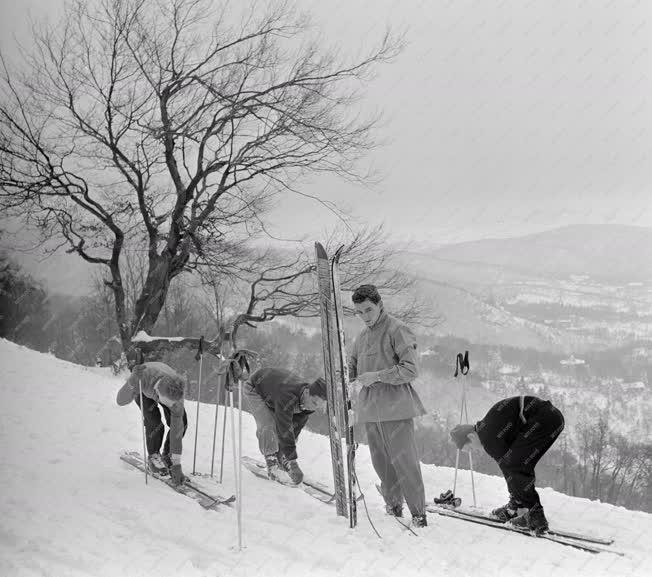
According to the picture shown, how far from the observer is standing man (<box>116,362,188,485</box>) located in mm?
4215

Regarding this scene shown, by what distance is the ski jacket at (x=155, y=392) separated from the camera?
14.0ft

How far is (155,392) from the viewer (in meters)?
Answer: 4.37

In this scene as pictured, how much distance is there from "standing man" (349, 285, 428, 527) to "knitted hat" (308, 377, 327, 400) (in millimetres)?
471

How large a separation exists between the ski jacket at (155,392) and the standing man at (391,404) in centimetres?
143

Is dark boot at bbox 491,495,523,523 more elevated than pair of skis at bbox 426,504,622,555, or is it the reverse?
dark boot at bbox 491,495,523,523

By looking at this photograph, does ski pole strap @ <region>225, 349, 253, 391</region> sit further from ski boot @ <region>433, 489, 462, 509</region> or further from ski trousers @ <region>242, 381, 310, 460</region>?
ski boot @ <region>433, 489, 462, 509</region>

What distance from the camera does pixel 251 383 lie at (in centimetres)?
473

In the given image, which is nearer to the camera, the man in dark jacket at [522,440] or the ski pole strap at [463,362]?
the man in dark jacket at [522,440]

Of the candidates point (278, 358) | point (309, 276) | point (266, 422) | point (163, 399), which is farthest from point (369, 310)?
point (278, 358)

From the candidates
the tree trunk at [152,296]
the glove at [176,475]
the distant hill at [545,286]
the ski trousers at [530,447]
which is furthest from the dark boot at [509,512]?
the distant hill at [545,286]

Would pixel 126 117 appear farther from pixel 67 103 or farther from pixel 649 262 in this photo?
pixel 649 262

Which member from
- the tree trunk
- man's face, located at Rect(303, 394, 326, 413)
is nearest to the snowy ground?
man's face, located at Rect(303, 394, 326, 413)

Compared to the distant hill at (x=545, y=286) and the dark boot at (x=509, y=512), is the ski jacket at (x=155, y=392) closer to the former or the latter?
the dark boot at (x=509, y=512)

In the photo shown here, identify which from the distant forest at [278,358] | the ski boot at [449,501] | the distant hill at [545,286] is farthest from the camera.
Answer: the distant hill at [545,286]
